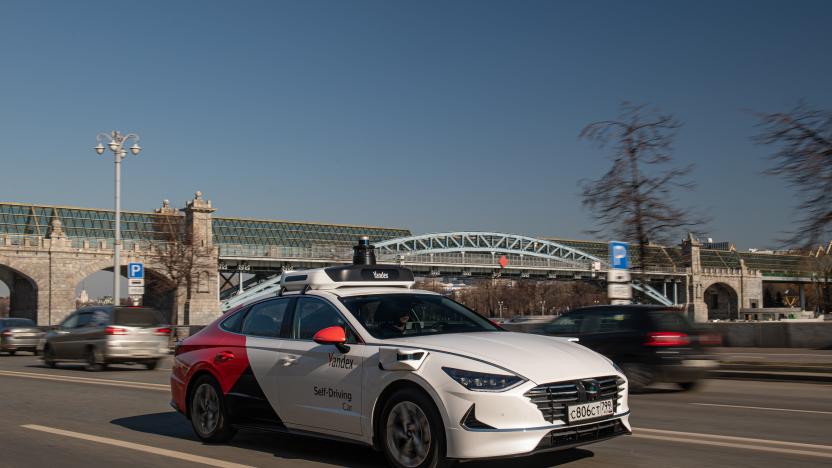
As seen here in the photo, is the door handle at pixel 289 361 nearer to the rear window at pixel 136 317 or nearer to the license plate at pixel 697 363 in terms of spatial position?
the license plate at pixel 697 363

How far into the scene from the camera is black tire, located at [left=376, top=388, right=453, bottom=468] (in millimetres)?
5738

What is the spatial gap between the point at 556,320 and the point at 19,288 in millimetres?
72052

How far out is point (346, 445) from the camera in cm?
777

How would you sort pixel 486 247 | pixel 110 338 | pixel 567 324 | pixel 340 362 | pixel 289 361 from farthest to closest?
pixel 486 247
pixel 110 338
pixel 567 324
pixel 289 361
pixel 340 362

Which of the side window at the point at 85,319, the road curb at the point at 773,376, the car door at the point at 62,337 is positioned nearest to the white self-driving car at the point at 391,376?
the road curb at the point at 773,376

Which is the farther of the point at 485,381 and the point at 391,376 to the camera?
the point at 391,376

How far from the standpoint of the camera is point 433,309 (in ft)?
23.1

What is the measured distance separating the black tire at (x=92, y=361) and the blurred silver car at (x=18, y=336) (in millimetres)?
9613

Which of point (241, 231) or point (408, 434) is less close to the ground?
point (241, 231)

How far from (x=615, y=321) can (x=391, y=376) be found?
8445 mm

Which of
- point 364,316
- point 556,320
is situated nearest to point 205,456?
point 364,316

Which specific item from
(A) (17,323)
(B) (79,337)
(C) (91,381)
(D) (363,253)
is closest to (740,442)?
(D) (363,253)

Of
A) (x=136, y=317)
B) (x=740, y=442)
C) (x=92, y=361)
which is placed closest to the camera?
(x=740, y=442)

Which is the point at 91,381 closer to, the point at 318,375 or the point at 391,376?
the point at 318,375
